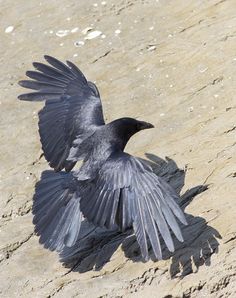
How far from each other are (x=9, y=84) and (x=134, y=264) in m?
3.09

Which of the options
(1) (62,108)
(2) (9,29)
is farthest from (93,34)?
(1) (62,108)

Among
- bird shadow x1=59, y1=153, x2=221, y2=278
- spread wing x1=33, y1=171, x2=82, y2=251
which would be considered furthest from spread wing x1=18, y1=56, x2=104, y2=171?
bird shadow x1=59, y1=153, x2=221, y2=278

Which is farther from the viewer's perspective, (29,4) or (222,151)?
(29,4)

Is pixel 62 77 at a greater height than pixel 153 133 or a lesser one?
greater

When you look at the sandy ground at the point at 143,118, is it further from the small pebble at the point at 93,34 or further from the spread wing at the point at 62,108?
the spread wing at the point at 62,108

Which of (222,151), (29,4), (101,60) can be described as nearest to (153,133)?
(222,151)

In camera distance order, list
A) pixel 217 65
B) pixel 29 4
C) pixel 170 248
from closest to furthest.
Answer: pixel 170 248 < pixel 217 65 < pixel 29 4

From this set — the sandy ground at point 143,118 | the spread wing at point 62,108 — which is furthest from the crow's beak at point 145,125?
the spread wing at point 62,108

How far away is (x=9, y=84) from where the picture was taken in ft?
29.8

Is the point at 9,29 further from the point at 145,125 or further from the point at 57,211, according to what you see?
the point at 57,211

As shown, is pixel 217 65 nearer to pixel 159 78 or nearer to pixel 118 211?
pixel 159 78

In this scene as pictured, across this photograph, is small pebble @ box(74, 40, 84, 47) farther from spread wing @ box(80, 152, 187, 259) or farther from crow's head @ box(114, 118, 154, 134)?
spread wing @ box(80, 152, 187, 259)

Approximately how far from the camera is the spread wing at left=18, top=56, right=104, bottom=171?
7.36 metres

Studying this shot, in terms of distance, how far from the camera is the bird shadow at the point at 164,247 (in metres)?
6.42
